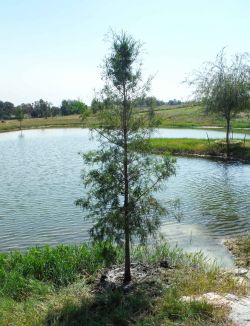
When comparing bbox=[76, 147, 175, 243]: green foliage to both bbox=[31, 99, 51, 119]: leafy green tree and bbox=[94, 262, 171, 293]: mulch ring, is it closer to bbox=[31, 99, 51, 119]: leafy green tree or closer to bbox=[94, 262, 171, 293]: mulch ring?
bbox=[94, 262, 171, 293]: mulch ring

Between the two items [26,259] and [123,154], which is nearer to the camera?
[123,154]

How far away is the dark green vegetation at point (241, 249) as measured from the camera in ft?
48.4

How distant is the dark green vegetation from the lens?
14.7 meters

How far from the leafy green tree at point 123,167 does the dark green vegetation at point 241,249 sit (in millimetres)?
5177

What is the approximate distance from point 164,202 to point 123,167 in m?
2.40

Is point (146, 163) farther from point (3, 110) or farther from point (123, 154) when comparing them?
point (3, 110)

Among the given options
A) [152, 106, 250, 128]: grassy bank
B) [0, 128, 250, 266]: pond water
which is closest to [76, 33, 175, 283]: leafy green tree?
[0, 128, 250, 266]: pond water

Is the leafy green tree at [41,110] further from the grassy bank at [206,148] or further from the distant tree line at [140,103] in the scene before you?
the distant tree line at [140,103]

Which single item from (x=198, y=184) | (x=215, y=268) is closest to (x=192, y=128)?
(x=198, y=184)

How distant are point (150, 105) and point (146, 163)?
170cm

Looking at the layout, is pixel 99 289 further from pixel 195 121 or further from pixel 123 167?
pixel 195 121

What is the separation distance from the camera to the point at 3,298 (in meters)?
10.9

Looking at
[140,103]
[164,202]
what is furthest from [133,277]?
[140,103]

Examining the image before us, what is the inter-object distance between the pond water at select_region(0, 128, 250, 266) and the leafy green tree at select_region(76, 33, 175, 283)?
8.60 ft
